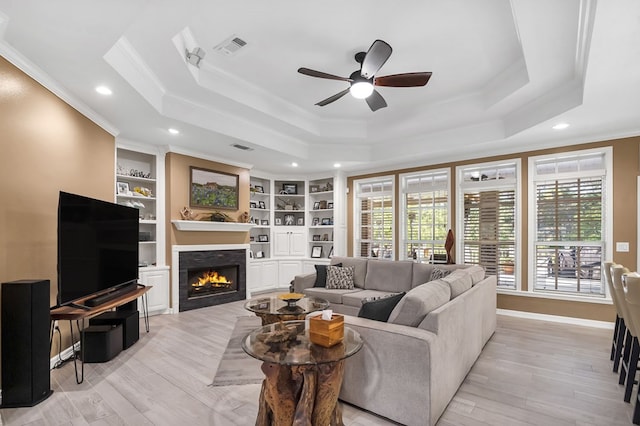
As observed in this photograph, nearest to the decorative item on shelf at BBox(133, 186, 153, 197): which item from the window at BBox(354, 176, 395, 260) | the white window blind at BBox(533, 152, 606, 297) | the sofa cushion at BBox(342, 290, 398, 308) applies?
the sofa cushion at BBox(342, 290, 398, 308)

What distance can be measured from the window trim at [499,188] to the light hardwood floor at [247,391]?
146cm

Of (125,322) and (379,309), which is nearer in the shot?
(379,309)

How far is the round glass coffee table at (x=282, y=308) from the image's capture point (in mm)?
3328

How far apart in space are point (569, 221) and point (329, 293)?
3750mm

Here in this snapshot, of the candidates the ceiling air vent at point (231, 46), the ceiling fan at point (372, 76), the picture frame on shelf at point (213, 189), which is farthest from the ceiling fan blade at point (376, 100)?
the picture frame on shelf at point (213, 189)

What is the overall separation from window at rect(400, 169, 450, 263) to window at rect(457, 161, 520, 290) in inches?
12.8

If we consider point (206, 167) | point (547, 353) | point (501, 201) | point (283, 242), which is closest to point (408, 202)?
point (501, 201)

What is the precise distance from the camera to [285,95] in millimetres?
4613

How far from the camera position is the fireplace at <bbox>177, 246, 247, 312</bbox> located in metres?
5.44

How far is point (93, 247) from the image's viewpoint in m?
3.21

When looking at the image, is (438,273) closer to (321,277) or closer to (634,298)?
(321,277)

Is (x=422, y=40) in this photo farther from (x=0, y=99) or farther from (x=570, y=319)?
(x=570, y=319)

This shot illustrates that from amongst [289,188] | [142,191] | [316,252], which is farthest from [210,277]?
[289,188]

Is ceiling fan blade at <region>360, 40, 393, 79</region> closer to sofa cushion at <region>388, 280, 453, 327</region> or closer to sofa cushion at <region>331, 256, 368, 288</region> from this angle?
sofa cushion at <region>388, 280, 453, 327</region>
